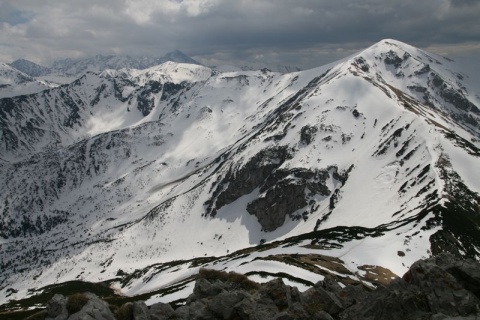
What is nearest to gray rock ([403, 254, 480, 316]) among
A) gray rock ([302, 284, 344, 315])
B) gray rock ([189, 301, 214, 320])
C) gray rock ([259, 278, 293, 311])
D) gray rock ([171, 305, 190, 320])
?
gray rock ([302, 284, 344, 315])

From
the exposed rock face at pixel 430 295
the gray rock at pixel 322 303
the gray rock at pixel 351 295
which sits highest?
the exposed rock face at pixel 430 295

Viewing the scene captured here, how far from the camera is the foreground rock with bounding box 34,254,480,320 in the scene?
85.3 ft

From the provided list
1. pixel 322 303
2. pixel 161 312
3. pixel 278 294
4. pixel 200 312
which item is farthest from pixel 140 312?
pixel 322 303

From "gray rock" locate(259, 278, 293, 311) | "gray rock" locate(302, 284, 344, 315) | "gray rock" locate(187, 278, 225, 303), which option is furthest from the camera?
"gray rock" locate(187, 278, 225, 303)

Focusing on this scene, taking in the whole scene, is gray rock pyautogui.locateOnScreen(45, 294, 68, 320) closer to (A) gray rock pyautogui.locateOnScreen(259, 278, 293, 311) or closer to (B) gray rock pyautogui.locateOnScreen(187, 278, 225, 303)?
(B) gray rock pyautogui.locateOnScreen(187, 278, 225, 303)

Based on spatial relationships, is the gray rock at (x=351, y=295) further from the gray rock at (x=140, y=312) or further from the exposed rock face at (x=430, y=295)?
the gray rock at (x=140, y=312)

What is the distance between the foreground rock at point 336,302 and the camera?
85.3 ft

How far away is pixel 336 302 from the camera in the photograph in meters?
33.0

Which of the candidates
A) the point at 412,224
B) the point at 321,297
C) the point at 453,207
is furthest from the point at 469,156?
the point at 321,297

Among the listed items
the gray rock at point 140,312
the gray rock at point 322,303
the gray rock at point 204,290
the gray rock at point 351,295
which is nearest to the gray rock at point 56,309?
the gray rock at point 140,312

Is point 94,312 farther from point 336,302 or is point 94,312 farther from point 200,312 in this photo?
point 336,302

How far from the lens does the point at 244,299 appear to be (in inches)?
1303

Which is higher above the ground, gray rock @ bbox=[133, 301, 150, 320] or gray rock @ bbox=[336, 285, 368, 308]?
gray rock @ bbox=[336, 285, 368, 308]

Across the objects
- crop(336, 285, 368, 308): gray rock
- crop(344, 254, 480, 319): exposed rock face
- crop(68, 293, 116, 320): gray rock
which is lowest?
crop(68, 293, 116, 320): gray rock
